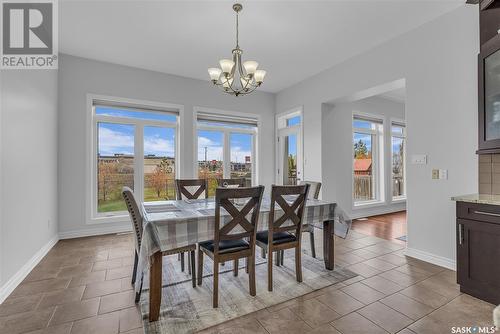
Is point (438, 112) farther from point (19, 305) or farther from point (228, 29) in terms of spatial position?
point (19, 305)

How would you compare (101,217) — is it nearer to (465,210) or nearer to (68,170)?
(68,170)

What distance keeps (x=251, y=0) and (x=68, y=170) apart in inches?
145

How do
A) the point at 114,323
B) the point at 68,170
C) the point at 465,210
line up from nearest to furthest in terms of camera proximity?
1. the point at 114,323
2. the point at 465,210
3. the point at 68,170

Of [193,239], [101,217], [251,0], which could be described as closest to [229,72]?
[251,0]

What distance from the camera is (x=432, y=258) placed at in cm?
289

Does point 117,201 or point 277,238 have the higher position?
point 117,201

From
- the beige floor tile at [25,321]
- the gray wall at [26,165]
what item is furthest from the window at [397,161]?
the gray wall at [26,165]

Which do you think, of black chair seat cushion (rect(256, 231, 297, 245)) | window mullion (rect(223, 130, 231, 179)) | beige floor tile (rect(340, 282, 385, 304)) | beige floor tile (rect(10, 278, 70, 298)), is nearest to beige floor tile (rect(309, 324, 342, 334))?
beige floor tile (rect(340, 282, 385, 304))

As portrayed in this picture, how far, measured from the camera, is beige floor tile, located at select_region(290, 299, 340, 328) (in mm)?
1816

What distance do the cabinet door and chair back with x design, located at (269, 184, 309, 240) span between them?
141 centimetres

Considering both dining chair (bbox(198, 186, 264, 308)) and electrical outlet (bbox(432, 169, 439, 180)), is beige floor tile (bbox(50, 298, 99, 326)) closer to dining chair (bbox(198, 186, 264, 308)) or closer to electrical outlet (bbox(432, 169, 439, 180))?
dining chair (bbox(198, 186, 264, 308))

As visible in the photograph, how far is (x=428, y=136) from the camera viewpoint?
2.98 meters

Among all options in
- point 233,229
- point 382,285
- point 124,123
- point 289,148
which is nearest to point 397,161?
point 289,148

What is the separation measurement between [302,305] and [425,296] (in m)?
1.12
